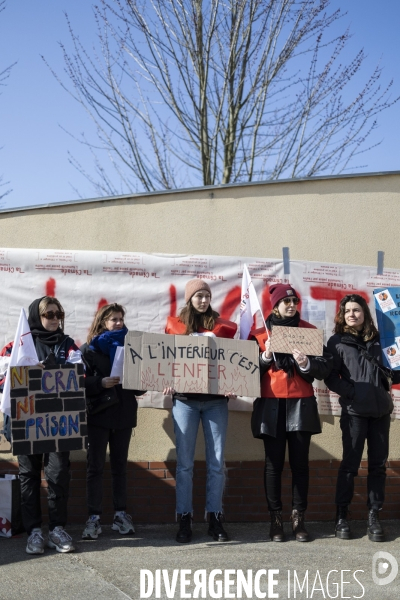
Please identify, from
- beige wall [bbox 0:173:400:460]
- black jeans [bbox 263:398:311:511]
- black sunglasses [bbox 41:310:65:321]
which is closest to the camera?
black sunglasses [bbox 41:310:65:321]

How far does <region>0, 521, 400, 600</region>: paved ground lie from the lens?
419 centimetres

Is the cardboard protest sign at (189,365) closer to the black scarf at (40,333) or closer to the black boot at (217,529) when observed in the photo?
the black scarf at (40,333)

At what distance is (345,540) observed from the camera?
5.41m

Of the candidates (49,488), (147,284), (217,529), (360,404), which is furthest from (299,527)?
(147,284)

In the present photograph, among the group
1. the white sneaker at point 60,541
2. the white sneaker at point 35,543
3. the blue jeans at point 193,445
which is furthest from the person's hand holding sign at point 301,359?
the white sneaker at point 35,543

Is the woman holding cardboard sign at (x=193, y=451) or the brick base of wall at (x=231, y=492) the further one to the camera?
the brick base of wall at (x=231, y=492)

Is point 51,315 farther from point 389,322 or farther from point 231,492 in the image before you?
point 389,322

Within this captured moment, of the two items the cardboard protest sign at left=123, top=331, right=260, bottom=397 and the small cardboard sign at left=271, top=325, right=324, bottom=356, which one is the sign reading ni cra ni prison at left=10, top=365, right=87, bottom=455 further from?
the small cardboard sign at left=271, top=325, right=324, bottom=356

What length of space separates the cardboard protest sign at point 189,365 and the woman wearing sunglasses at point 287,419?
175 millimetres

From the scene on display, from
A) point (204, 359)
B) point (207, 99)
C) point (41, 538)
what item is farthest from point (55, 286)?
point (207, 99)

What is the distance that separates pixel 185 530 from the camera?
528 centimetres

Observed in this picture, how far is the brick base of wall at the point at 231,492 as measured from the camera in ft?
19.4

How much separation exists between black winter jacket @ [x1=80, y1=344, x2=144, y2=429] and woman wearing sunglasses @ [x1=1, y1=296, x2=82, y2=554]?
24cm

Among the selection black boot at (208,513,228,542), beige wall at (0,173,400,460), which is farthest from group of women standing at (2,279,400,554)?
beige wall at (0,173,400,460)
